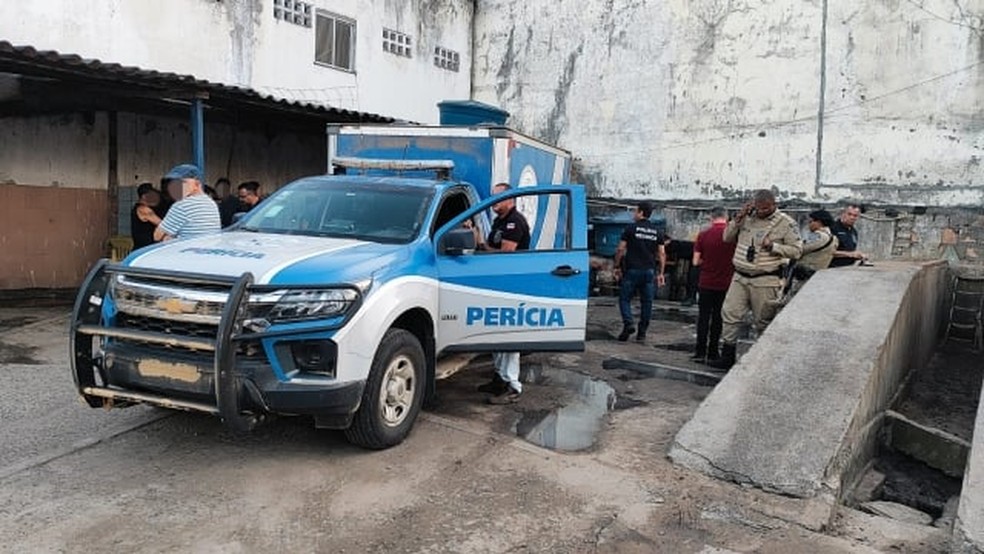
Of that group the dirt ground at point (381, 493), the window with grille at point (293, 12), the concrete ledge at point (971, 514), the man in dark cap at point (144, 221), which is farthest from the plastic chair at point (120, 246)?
the concrete ledge at point (971, 514)

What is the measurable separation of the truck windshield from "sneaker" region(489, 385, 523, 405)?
1.70 metres

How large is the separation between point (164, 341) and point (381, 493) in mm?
1462

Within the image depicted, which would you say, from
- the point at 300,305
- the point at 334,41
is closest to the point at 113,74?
the point at 300,305

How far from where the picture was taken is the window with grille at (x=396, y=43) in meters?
15.8

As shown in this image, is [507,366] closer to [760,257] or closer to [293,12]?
[760,257]

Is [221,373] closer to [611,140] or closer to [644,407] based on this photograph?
[644,407]

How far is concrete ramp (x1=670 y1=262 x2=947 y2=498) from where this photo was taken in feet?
15.2

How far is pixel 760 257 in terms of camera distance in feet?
24.1

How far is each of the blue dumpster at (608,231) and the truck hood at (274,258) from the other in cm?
1036

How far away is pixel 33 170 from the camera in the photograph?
1037 centimetres

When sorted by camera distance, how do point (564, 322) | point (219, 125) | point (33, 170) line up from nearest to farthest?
point (564, 322) < point (33, 170) < point (219, 125)

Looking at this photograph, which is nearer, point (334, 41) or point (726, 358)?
point (726, 358)

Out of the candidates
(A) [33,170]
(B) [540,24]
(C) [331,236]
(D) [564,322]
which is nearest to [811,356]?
(D) [564,322]

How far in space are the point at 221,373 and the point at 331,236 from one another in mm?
1578
